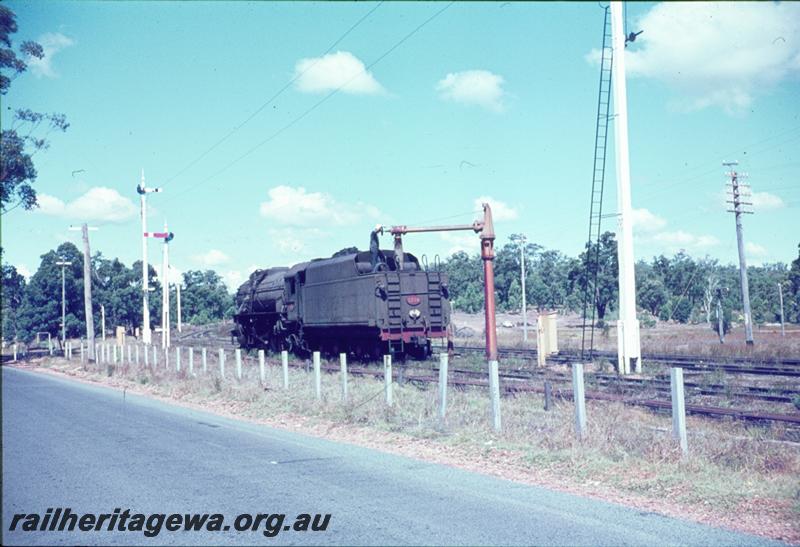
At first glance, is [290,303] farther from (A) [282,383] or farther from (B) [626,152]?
(B) [626,152]

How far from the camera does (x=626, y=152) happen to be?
2264cm

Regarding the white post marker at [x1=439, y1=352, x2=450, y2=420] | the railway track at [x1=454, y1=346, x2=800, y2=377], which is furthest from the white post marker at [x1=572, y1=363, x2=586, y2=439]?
the railway track at [x1=454, y1=346, x2=800, y2=377]

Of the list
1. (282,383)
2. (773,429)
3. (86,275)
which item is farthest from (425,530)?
(86,275)

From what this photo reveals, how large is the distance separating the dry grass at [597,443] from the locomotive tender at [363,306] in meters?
5.45

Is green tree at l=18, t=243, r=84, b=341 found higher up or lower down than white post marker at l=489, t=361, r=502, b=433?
higher up

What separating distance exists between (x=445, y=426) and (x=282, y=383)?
8.08 meters

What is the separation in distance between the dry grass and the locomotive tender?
214 inches

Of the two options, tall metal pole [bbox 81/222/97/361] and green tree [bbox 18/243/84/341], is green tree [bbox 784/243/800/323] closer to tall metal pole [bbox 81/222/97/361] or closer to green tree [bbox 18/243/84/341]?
tall metal pole [bbox 81/222/97/361]

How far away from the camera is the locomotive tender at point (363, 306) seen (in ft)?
75.6

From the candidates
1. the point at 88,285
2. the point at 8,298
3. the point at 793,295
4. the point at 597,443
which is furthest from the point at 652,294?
the point at 597,443

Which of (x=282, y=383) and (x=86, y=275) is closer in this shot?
(x=282, y=383)

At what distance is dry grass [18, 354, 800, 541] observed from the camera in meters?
7.70

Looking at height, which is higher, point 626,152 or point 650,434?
point 626,152

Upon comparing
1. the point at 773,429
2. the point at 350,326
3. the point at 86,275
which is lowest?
the point at 773,429
